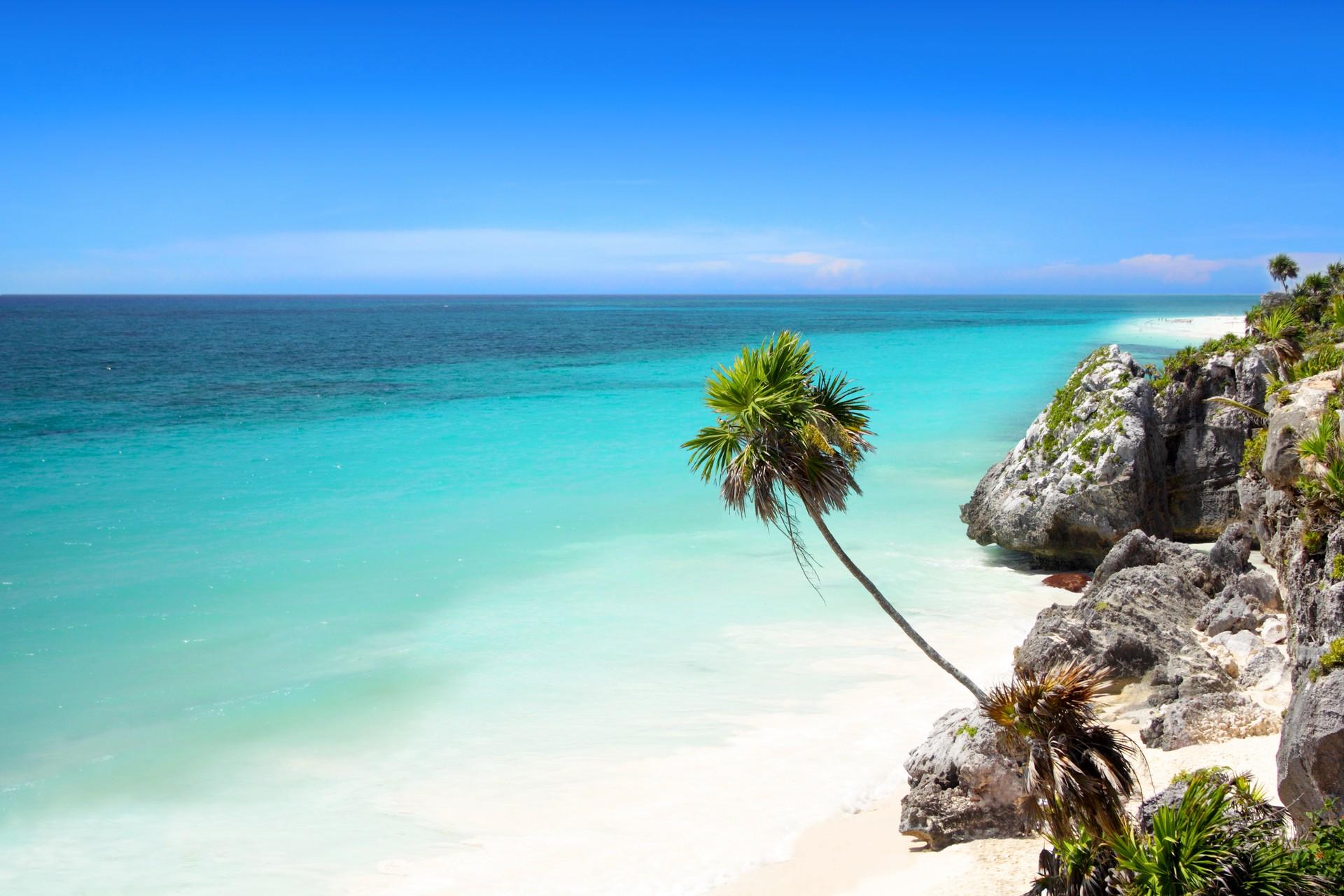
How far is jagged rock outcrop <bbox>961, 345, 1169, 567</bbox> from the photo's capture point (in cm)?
1923

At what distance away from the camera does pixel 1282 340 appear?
1917 centimetres

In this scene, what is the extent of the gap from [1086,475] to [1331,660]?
11.4 m

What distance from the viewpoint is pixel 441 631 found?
739 inches

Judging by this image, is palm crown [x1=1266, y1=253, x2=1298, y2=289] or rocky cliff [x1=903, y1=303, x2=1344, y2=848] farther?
palm crown [x1=1266, y1=253, x2=1298, y2=289]

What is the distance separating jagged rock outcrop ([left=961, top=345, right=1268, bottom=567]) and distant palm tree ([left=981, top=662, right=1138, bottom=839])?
40.6 ft

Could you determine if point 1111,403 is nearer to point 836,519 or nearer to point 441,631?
point 836,519

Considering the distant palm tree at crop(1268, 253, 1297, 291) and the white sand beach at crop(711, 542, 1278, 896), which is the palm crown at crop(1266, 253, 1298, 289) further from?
the white sand beach at crop(711, 542, 1278, 896)

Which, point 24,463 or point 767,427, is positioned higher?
point 767,427

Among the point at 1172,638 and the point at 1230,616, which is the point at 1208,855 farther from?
the point at 1230,616

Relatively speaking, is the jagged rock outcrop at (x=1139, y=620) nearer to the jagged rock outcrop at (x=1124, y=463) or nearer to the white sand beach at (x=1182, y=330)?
the jagged rock outcrop at (x=1124, y=463)

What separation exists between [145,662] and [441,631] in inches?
204

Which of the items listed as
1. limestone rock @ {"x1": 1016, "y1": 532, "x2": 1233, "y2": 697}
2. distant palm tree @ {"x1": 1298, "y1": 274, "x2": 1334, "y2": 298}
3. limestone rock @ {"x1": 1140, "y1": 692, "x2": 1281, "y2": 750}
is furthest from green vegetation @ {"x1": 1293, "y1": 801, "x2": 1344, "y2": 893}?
distant palm tree @ {"x1": 1298, "y1": 274, "x2": 1334, "y2": 298}

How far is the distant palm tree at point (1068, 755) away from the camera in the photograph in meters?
7.70

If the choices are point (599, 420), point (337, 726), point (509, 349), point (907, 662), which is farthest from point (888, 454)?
point (509, 349)
